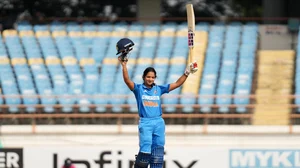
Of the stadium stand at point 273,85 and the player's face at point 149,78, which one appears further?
the stadium stand at point 273,85

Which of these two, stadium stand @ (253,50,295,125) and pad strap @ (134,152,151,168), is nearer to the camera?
pad strap @ (134,152,151,168)

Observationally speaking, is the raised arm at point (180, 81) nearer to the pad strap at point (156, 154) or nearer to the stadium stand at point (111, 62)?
the pad strap at point (156, 154)

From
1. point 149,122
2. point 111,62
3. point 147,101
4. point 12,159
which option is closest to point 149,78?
point 147,101

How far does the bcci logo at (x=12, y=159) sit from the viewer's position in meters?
15.8

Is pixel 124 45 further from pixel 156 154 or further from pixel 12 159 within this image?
pixel 12 159

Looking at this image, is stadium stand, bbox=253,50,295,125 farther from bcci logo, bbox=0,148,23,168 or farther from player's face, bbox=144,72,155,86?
player's face, bbox=144,72,155,86

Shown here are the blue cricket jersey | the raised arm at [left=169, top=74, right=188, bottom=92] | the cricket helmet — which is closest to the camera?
the cricket helmet

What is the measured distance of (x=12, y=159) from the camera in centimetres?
1580

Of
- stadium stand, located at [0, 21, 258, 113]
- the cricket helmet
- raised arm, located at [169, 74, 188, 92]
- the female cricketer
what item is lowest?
the female cricketer

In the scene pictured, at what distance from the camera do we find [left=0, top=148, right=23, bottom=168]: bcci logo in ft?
51.8

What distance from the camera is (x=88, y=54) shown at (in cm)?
2100

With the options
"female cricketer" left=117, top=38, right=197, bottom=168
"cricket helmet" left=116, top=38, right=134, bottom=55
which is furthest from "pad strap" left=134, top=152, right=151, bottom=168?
"cricket helmet" left=116, top=38, right=134, bottom=55

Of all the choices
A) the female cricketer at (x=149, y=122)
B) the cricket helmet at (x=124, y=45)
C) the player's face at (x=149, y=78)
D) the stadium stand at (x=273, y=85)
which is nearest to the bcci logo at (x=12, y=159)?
the stadium stand at (x=273, y=85)

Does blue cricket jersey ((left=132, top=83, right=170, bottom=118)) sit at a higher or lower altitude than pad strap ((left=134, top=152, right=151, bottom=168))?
higher
